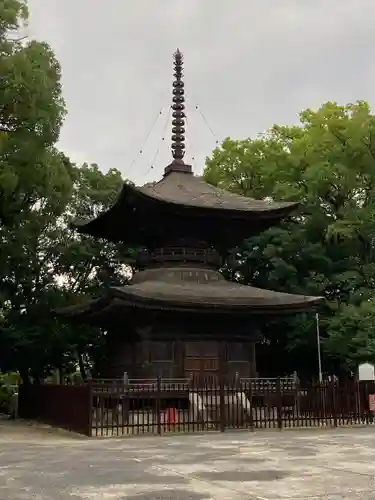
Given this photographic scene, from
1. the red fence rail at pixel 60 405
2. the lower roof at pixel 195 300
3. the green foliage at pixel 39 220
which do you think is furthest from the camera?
the green foliage at pixel 39 220

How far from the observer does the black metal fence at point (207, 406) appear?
18.5 m

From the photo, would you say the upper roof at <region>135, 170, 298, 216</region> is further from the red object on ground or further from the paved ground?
the paved ground

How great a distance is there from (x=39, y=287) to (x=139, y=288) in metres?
11.5

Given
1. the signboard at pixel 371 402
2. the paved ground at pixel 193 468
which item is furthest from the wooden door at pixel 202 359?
the paved ground at pixel 193 468

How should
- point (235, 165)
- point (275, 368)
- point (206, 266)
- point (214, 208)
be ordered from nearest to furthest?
point (214, 208)
point (206, 266)
point (275, 368)
point (235, 165)

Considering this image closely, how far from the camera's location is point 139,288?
22562mm

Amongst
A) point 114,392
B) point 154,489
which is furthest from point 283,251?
point 154,489

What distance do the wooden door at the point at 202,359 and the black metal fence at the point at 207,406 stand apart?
5.65ft

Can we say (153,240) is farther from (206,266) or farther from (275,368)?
(275,368)

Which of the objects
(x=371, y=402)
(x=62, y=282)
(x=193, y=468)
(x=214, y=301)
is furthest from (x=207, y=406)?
(x=62, y=282)

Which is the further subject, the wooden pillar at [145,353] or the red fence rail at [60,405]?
A: the wooden pillar at [145,353]

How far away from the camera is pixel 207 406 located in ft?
64.9

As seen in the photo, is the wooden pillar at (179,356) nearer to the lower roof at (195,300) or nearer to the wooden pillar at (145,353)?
the wooden pillar at (145,353)

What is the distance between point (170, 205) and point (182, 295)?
3.39m
